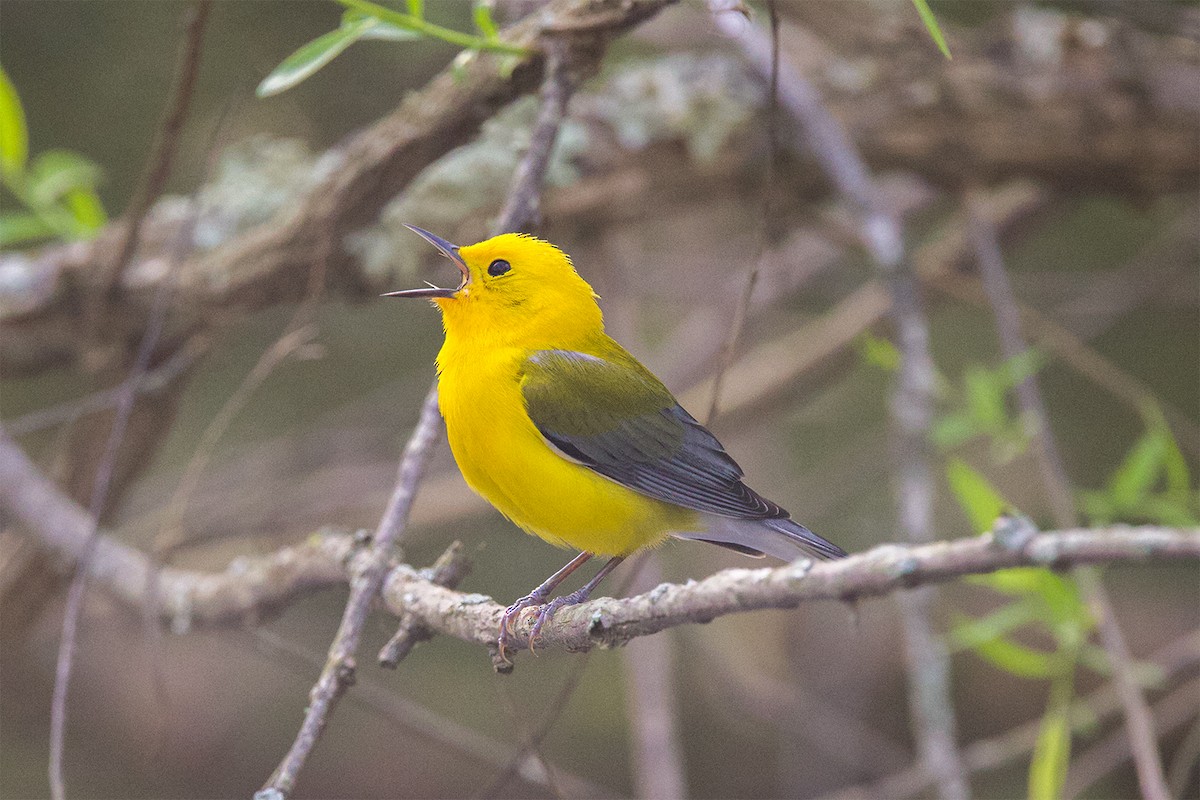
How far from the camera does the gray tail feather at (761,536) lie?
8.21 ft

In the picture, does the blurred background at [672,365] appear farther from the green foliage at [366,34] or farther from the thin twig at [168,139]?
the green foliage at [366,34]

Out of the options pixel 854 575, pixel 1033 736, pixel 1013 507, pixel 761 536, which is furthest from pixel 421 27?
pixel 1033 736

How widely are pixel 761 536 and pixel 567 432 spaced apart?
480 millimetres

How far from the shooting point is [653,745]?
380 centimetres

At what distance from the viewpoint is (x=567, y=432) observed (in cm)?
263

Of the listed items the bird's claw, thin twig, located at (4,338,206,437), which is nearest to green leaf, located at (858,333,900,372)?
the bird's claw

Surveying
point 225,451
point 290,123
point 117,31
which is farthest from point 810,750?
point 117,31

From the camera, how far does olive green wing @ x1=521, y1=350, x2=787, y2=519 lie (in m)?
2.60

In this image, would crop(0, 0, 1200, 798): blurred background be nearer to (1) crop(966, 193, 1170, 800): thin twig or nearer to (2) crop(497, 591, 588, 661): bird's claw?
(1) crop(966, 193, 1170, 800): thin twig

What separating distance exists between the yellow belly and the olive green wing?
0.12ft

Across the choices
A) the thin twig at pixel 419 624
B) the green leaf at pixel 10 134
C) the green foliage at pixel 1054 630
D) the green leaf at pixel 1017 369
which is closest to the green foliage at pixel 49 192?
the green leaf at pixel 10 134

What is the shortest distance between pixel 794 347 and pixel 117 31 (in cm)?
305

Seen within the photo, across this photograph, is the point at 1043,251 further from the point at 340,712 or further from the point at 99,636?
the point at 99,636

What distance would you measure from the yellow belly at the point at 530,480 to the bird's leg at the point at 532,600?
0.11 meters
